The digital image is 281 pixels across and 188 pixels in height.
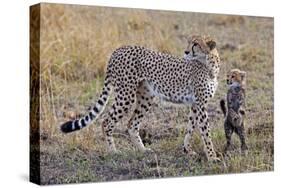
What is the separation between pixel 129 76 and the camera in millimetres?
7453

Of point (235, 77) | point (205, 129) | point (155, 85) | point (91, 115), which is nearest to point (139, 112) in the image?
point (155, 85)

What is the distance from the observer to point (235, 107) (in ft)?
26.3

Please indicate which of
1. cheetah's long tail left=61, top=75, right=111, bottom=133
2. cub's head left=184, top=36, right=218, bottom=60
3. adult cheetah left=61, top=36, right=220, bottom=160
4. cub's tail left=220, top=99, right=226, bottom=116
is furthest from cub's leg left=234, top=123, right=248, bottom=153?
cheetah's long tail left=61, top=75, right=111, bottom=133

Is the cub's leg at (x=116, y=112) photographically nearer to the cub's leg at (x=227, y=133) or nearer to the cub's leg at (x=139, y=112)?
the cub's leg at (x=139, y=112)

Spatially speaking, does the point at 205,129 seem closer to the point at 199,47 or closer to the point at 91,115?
the point at 199,47

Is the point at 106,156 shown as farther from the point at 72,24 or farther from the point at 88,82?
the point at 72,24

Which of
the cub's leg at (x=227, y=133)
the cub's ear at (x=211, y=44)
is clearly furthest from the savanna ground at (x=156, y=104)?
the cub's ear at (x=211, y=44)

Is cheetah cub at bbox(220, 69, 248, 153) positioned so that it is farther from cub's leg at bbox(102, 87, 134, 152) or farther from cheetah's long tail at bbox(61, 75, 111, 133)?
cheetah's long tail at bbox(61, 75, 111, 133)

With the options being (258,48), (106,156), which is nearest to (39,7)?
(106,156)

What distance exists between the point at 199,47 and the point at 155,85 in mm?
639

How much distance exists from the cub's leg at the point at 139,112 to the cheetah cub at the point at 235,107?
85 cm

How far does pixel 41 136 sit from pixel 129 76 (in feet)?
3.44

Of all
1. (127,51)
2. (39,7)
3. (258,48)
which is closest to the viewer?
(39,7)

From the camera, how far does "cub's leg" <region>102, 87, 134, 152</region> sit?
24.3ft
